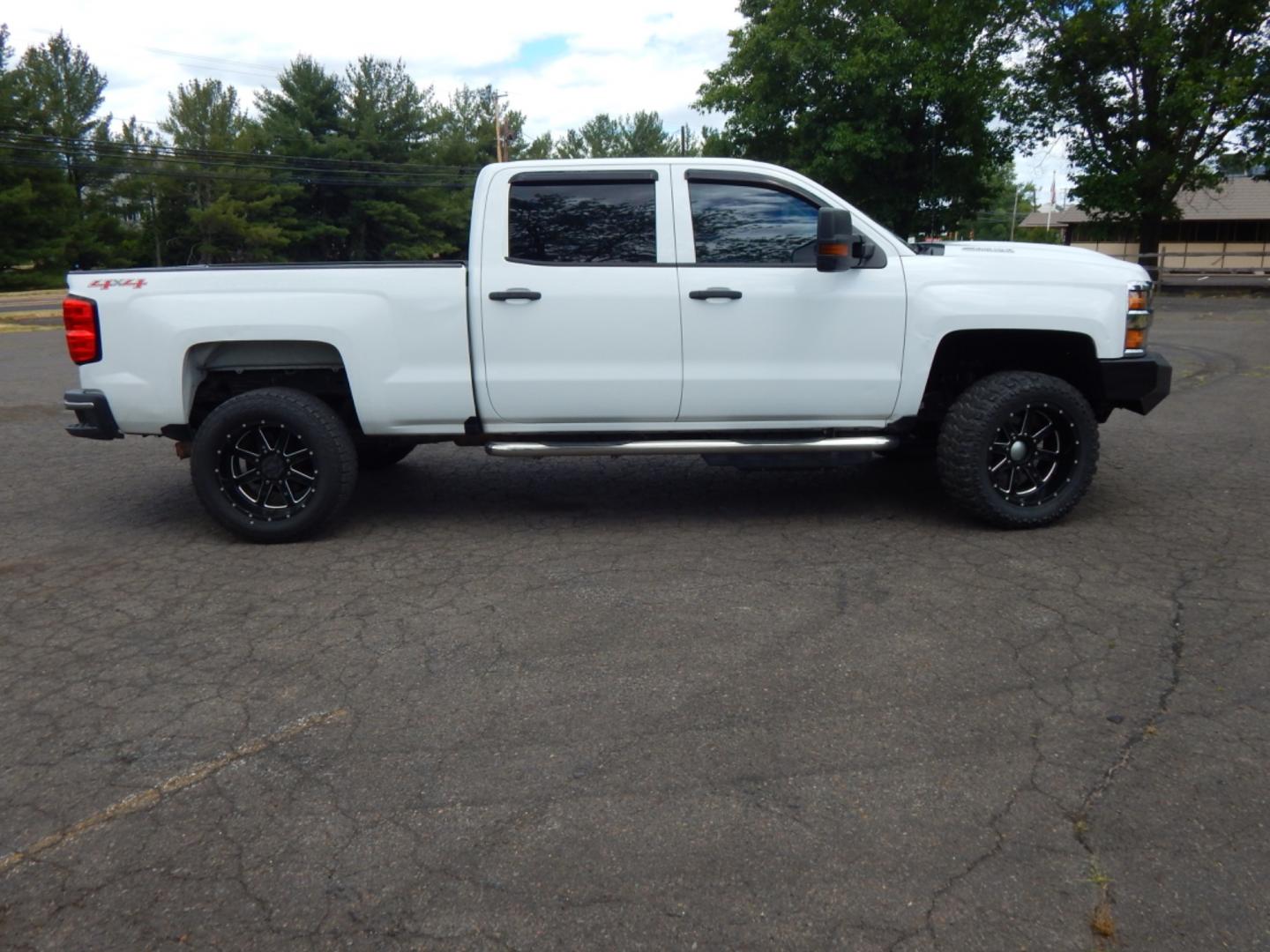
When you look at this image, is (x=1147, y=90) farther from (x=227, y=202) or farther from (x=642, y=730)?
(x=227, y=202)

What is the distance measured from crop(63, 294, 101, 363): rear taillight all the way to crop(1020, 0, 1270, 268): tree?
27311mm

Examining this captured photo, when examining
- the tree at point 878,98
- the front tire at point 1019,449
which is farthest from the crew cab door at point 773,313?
the tree at point 878,98

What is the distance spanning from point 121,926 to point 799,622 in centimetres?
285

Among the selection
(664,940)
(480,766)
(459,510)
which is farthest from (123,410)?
(664,940)

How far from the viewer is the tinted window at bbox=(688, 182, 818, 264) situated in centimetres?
597

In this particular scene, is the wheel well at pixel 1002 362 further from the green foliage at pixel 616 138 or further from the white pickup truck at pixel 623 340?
the green foliage at pixel 616 138

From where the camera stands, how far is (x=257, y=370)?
615cm

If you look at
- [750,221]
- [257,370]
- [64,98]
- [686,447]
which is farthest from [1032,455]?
[64,98]

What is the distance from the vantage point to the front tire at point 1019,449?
19.3 ft

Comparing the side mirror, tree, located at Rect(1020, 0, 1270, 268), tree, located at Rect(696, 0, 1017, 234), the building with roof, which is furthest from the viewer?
the building with roof

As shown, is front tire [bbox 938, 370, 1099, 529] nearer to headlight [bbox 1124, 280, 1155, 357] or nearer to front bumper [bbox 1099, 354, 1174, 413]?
front bumper [bbox 1099, 354, 1174, 413]

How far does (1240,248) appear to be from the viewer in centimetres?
5041

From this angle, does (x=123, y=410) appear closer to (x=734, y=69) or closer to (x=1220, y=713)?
(x=1220, y=713)

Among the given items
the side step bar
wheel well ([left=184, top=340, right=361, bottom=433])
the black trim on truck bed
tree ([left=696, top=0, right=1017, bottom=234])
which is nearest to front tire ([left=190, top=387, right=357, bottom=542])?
wheel well ([left=184, top=340, right=361, bottom=433])
